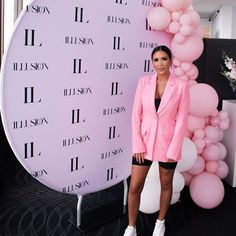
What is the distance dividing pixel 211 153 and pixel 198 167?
6.3 inches

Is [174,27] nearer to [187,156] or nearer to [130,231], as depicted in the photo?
[187,156]

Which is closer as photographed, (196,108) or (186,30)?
(186,30)

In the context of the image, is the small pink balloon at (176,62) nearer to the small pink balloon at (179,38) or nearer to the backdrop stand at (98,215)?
the small pink balloon at (179,38)

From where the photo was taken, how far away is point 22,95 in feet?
5.80

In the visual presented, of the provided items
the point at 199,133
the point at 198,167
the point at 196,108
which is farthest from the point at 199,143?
the point at 196,108

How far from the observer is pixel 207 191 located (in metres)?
2.55

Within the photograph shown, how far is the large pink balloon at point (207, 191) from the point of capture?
8.36ft

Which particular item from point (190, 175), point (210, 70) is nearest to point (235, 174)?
point (190, 175)

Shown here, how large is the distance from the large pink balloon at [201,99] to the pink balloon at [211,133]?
0.18 m

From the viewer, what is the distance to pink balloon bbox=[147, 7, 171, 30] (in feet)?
7.15

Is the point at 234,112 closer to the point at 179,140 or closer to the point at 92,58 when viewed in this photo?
the point at 179,140

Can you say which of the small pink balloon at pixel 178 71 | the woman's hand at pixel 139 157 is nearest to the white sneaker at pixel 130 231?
the woman's hand at pixel 139 157

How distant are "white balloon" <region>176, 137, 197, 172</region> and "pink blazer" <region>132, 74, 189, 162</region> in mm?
476


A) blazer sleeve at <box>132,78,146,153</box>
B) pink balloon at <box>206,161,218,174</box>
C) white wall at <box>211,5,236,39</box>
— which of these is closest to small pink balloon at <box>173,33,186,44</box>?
blazer sleeve at <box>132,78,146,153</box>
